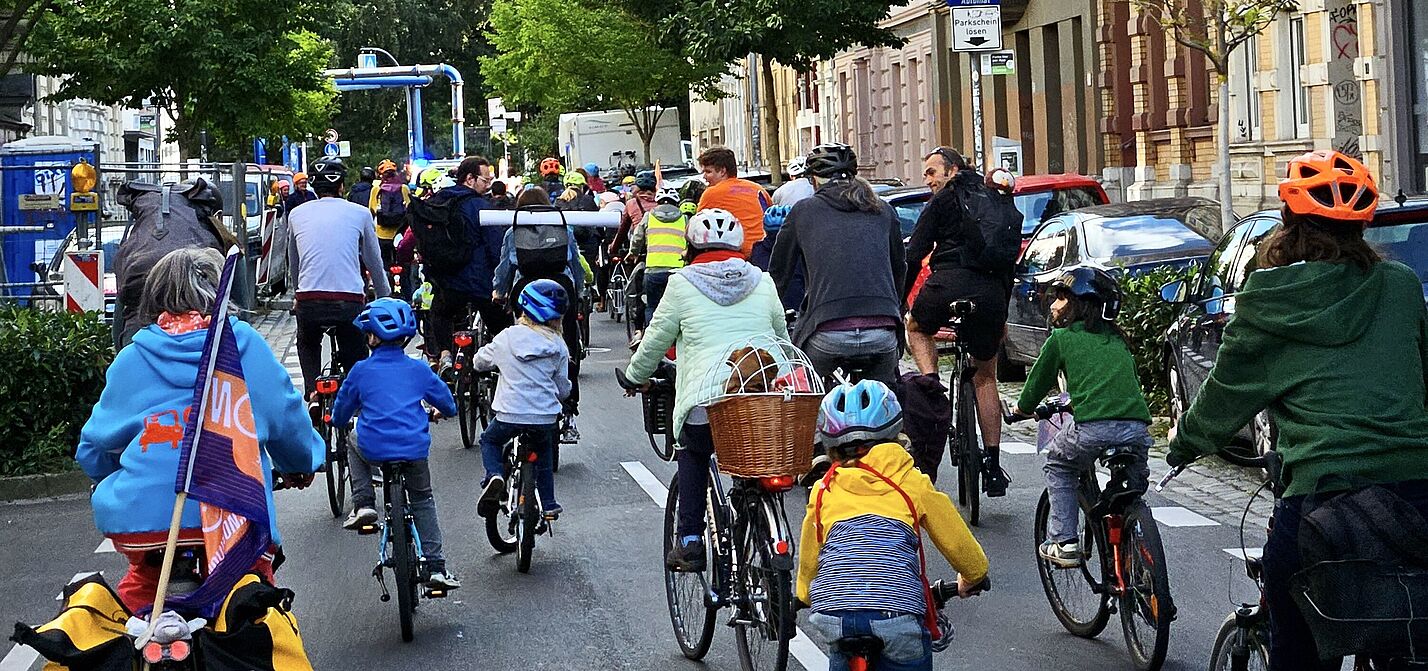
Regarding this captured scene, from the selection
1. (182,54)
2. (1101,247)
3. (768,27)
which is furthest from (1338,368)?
(182,54)

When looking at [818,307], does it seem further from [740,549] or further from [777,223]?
[777,223]

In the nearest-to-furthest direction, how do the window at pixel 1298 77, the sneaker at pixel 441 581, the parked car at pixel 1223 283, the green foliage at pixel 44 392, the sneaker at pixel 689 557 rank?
the sneaker at pixel 689 557
the sneaker at pixel 441 581
the parked car at pixel 1223 283
the green foliage at pixel 44 392
the window at pixel 1298 77

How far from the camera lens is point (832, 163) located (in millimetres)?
9523

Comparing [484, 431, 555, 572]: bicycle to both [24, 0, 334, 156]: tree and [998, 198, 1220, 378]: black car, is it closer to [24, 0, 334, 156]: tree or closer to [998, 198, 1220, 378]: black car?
[998, 198, 1220, 378]: black car

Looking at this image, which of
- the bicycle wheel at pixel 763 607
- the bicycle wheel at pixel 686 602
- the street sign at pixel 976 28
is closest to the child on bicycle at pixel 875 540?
the bicycle wheel at pixel 763 607

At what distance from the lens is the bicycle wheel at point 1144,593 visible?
6.73 metres

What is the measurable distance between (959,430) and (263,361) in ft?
18.4

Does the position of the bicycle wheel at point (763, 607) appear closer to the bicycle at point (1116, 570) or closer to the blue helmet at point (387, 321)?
the bicycle at point (1116, 570)

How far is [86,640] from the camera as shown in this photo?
4.78 meters

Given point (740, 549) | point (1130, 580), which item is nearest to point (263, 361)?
point (740, 549)

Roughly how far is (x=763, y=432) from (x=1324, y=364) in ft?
7.19

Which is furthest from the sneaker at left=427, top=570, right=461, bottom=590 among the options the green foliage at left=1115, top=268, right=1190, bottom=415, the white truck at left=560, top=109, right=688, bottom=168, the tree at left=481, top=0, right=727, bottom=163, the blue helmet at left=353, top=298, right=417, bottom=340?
the white truck at left=560, top=109, right=688, bottom=168

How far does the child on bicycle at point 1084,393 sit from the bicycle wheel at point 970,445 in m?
2.47

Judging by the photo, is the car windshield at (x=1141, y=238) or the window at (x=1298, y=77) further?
the window at (x=1298, y=77)
